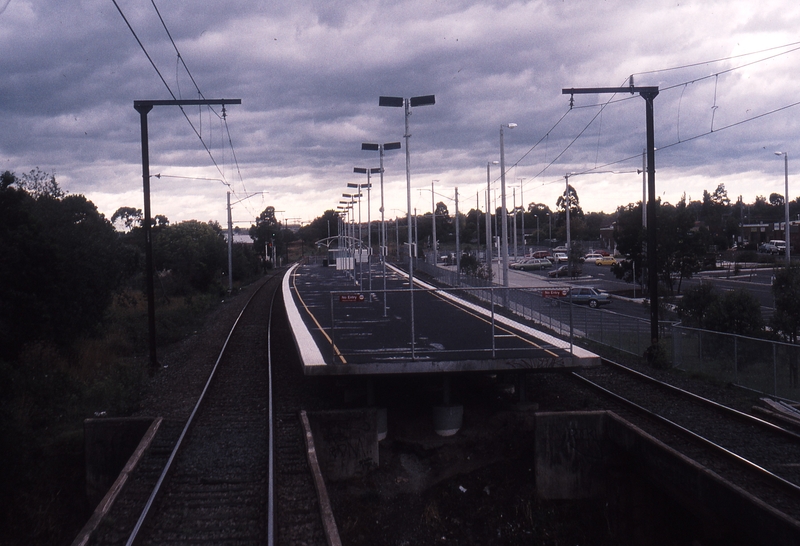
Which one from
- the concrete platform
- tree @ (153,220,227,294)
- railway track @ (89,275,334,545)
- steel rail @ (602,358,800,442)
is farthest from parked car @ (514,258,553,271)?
railway track @ (89,275,334,545)

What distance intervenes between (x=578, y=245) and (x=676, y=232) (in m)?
28.6

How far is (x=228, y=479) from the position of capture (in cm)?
992

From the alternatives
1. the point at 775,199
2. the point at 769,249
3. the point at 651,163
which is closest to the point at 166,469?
the point at 651,163

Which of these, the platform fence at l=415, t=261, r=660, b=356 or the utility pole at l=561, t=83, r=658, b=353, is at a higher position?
the utility pole at l=561, t=83, r=658, b=353

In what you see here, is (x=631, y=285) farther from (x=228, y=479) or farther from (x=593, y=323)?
(x=228, y=479)

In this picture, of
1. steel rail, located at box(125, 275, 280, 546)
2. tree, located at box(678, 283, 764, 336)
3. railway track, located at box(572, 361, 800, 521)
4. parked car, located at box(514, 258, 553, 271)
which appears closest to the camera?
steel rail, located at box(125, 275, 280, 546)

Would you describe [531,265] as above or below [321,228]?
below

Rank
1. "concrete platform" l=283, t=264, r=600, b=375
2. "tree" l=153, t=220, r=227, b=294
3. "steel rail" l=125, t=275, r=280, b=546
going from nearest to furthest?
"steel rail" l=125, t=275, r=280, b=546 → "concrete platform" l=283, t=264, r=600, b=375 → "tree" l=153, t=220, r=227, b=294

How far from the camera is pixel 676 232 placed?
38375 millimetres

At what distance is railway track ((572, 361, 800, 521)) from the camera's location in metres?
9.62

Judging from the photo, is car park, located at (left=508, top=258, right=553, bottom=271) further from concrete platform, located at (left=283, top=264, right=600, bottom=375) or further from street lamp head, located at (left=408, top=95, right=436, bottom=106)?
street lamp head, located at (left=408, top=95, right=436, bottom=106)

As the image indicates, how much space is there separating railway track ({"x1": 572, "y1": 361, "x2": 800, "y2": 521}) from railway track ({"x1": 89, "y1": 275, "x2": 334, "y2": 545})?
249 inches

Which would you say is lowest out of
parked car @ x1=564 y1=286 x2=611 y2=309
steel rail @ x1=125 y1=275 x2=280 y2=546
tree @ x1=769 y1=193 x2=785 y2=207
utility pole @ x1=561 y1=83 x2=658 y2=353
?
parked car @ x1=564 y1=286 x2=611 y2=309

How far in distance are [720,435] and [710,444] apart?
1.09 meters
